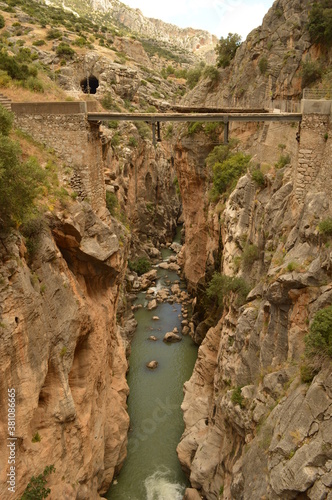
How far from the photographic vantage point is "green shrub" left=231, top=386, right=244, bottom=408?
13.2 m

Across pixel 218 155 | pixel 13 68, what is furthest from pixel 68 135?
pixel 218 155

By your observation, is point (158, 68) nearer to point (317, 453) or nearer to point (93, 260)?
point (93, 260)

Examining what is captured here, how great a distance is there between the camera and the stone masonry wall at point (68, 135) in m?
15.3

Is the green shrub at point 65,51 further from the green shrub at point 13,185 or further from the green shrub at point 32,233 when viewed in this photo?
the green shrub at point 13,185

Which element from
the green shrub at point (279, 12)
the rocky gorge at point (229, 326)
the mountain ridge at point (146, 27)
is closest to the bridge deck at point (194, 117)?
the rocky gorge at point (229, 326)

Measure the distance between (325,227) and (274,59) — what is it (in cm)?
1751

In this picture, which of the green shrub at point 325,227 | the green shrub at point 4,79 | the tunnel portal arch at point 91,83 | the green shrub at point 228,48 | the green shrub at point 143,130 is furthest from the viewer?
the green shrub at point 143,130

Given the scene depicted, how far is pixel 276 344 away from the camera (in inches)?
478

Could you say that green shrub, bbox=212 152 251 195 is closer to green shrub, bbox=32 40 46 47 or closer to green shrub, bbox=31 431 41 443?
green shrub, bbox=31 431 41 443

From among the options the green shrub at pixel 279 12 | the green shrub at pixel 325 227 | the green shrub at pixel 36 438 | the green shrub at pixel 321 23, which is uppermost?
the green shrub at pixel 279 12

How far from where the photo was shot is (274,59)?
24.1 m

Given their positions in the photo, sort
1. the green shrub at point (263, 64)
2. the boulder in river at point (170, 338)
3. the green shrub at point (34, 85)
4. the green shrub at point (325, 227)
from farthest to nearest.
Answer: the boulder in river at point (170, 338)
the green shrub at point (263, 64)
the green shrub at point (34, 85)
the green shrub at point (325, 227)

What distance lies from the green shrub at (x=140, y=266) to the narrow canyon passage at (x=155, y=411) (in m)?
5.72

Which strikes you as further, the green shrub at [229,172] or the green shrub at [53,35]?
the green shrub at [53,35]
